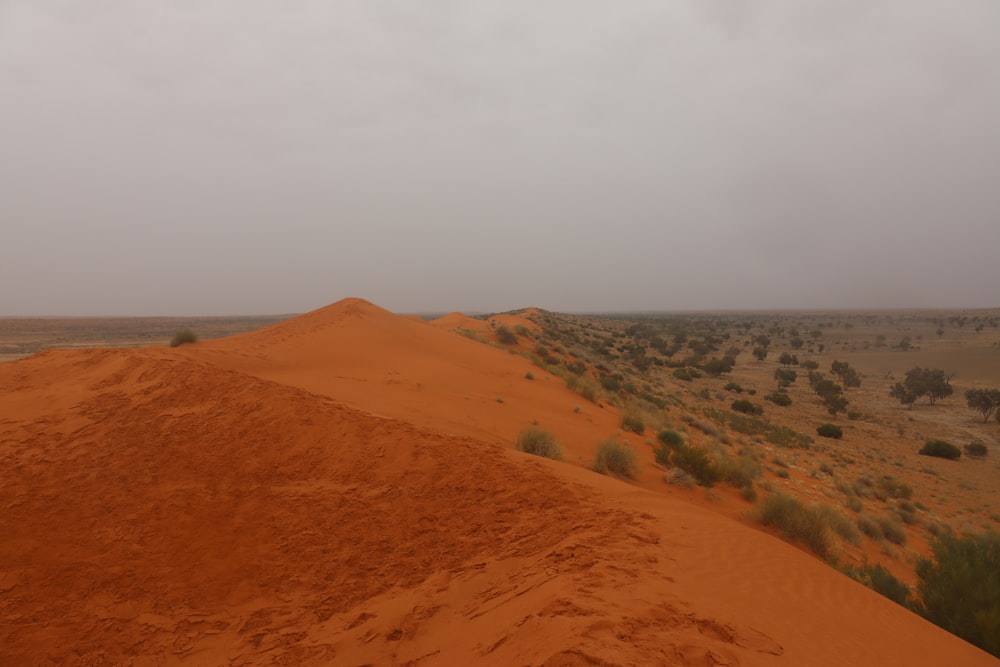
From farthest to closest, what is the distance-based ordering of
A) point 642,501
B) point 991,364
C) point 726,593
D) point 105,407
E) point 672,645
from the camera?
point 991,364 → point 105,407 → point 642,501 → point 726,593 → point 672,645

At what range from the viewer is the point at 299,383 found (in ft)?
37.1

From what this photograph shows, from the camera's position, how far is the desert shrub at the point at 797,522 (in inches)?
301

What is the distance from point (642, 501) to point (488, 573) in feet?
9.29

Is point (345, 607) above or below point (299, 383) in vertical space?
below

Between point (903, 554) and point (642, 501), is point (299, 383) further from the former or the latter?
point (903, 554)

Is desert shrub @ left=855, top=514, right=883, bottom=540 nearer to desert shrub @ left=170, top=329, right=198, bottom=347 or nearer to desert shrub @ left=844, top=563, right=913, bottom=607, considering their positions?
desert shrub @ left=844, top=563, right=913, bottom=607

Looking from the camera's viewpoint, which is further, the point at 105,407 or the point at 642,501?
the point at 105,407

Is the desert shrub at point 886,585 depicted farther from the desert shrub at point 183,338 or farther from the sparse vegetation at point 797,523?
the desert shrub at point 183,338

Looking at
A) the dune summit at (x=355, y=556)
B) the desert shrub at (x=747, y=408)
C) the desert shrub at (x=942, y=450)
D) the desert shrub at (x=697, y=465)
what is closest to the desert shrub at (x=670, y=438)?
Answer: the desert shrub at (x=697, y=465)

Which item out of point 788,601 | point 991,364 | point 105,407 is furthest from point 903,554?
point 991,364

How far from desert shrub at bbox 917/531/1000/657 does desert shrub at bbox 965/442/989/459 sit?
57.1ft

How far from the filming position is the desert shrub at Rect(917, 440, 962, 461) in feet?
57.8

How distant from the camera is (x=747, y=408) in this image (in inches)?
923

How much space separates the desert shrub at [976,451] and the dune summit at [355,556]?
19116 millimetres
